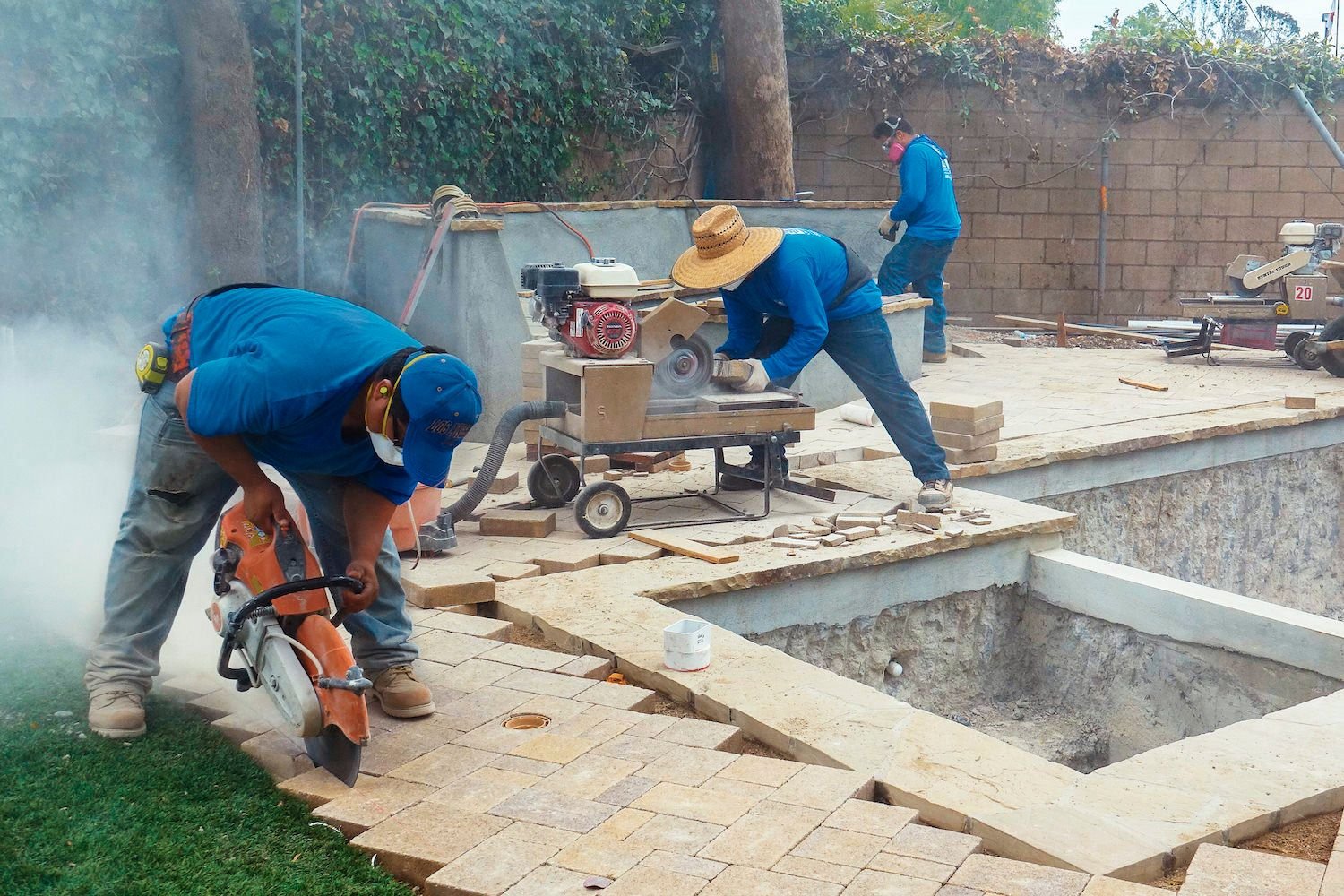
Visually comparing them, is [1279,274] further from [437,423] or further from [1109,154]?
[437,423]

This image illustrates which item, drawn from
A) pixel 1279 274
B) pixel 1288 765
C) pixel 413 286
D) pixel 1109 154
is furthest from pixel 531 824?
pixel 1109 154

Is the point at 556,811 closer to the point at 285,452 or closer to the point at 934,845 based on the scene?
the point at 934,845

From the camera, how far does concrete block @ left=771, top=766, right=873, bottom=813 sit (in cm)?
342

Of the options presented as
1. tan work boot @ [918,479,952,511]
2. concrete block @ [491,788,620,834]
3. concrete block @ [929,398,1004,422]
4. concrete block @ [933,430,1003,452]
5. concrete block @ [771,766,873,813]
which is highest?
concrete block @ [929,398,1004,422]

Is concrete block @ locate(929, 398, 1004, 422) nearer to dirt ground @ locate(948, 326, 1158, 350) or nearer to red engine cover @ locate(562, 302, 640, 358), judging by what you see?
red engine cover @ locate(562, 302, 640, 358)

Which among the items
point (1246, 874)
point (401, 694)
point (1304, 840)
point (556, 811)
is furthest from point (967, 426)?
point (556, 811)

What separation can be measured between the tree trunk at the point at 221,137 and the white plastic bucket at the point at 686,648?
5.69m

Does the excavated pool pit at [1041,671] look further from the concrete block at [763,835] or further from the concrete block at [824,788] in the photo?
the concrete block at [763,835]

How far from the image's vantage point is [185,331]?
3836mm

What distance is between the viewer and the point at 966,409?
287 inches

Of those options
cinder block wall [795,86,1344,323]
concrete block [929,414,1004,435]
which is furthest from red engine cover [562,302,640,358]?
cinder block wall [795,86,1344,323]

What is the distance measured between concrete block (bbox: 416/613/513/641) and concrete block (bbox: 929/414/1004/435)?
338 centimetres

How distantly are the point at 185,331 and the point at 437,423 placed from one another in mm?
1063

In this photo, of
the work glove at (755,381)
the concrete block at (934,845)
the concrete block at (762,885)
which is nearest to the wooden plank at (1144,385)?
the work glove at (755,381)
